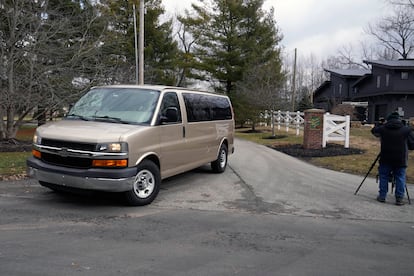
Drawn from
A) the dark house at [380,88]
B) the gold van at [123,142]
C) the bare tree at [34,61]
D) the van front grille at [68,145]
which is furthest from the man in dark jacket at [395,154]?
the dark house at [380,88]

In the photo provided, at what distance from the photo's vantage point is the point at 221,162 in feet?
32.8

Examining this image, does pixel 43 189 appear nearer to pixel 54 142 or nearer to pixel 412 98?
pixel 54 142

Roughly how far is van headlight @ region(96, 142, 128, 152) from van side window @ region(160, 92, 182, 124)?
4.20ft

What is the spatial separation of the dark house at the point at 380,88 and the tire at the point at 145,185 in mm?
29580

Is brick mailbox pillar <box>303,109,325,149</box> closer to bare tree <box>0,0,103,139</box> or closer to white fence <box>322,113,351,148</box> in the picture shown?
white fence <box>322,113,351,148</box>

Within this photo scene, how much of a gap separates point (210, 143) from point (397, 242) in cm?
478

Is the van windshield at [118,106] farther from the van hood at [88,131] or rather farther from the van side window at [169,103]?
the van hood at [88,131]

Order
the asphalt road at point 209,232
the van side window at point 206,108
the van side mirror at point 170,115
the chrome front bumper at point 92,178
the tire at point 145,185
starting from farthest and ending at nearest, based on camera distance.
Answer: the van side window at point 206,108 < the van side mirror at point 170,115 < the tire at point 145,185 < the chrome front bumper at point 92,178 < the asphalt road at point 209,232

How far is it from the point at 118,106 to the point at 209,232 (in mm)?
3031

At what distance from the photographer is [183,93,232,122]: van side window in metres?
8.28

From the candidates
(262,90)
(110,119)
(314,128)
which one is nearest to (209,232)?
(110,119)

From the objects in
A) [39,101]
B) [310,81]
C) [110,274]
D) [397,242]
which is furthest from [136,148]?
[310,81]

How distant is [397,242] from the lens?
204 inches

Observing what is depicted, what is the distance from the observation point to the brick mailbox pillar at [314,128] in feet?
49.4
